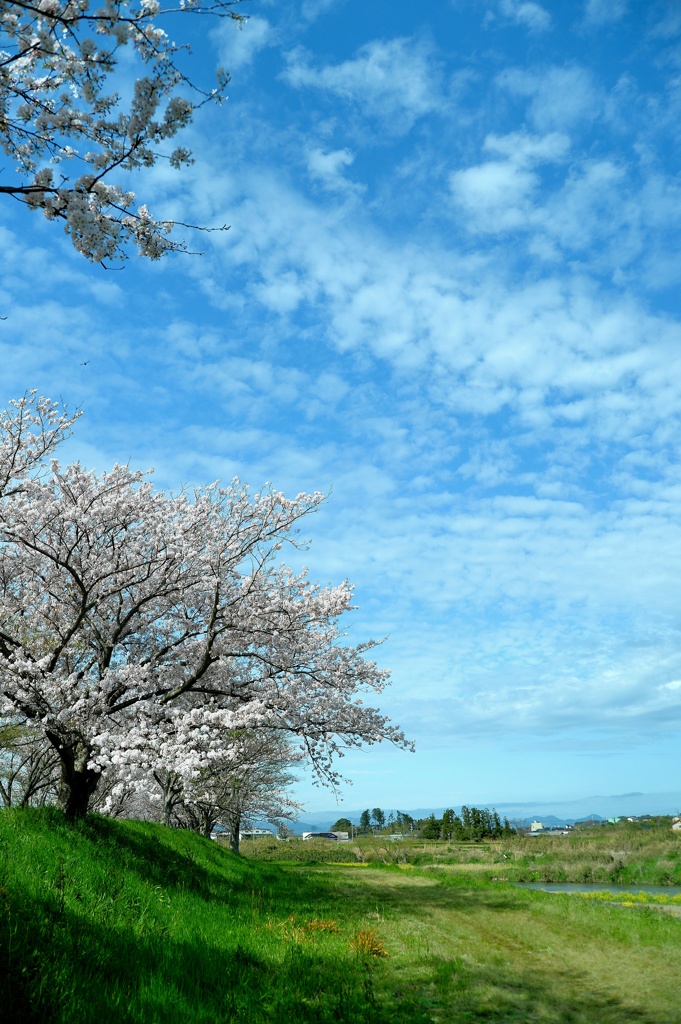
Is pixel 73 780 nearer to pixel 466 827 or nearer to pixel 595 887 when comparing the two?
pixel 595 887

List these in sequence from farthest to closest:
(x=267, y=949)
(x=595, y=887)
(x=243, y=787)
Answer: (x=243, y=787), (x=595, y=887), (x=267, y=949)

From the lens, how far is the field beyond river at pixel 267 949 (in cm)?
654

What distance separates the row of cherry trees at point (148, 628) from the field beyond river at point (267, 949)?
2.36 m

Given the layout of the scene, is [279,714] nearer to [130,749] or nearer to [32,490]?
[130,749]

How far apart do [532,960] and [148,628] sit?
42.4 feet

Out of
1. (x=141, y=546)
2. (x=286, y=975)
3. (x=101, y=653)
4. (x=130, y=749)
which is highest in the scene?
(x=141, y=546)

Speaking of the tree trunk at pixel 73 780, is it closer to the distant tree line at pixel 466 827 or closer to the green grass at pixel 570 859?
the green grass at pixel 570 859

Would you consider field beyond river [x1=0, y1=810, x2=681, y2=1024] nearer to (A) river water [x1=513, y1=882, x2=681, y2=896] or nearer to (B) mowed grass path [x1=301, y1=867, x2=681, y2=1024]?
(B) mowed grass path [x1=301, y1=867, x2=681, y2=1024]

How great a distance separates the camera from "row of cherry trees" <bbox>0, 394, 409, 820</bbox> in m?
15.0

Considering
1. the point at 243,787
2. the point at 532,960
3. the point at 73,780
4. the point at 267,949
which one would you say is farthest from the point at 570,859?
the point at 267,949

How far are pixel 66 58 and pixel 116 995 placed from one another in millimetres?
9396

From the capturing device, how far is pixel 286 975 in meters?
8.99

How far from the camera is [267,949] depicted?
1043 centimetres

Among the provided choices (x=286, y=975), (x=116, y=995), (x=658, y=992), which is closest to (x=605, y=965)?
(x=658, y=992)
